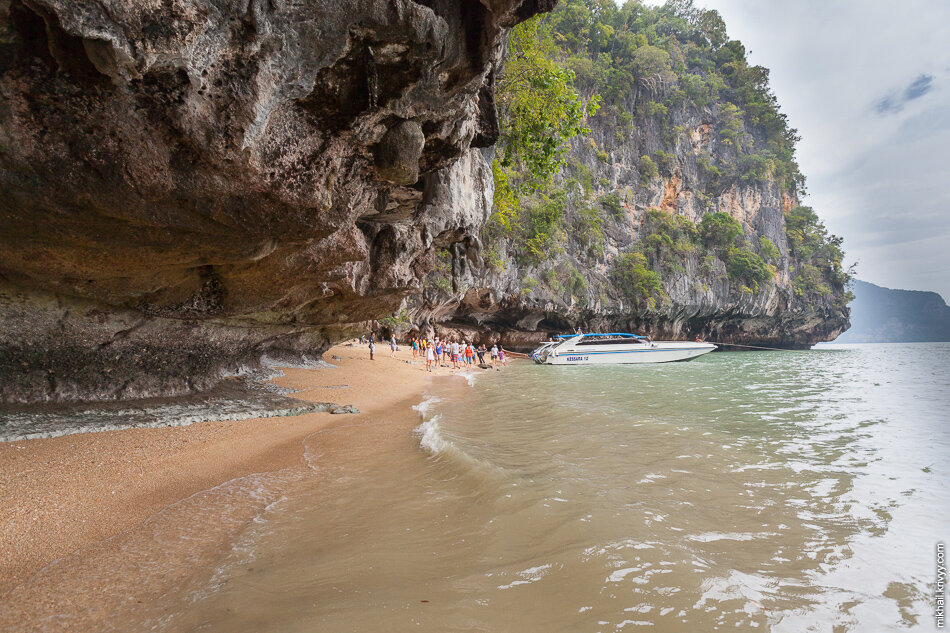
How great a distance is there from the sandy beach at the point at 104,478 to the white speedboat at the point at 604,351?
17.1 m

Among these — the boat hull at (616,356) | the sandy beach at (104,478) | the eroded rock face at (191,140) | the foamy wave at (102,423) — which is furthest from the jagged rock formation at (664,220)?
the sandy beach at (104,478)

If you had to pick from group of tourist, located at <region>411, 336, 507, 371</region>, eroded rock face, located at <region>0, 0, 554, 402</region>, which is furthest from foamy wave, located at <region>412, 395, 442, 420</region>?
group of tourist, located at <region>411, 336, 507, 371</region>

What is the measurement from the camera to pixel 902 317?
115688 millimetres

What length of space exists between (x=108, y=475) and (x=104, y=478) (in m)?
0.07

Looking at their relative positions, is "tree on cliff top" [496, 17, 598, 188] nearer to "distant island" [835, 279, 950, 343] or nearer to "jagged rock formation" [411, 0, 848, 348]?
"jagged rock formation" [411, 0, 848, 348]

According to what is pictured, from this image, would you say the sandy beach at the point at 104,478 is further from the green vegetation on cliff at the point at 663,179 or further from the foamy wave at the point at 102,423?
the green vegetation on cliff at the point at 663,179

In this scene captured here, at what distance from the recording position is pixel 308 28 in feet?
8.93

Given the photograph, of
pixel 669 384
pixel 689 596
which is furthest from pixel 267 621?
pixel 669 384

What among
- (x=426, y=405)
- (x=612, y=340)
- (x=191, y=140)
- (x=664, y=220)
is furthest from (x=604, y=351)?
(x=191, y=140)

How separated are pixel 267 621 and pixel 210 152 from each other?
287 centimetres

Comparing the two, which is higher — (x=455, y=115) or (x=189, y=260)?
(x=455, y=115)

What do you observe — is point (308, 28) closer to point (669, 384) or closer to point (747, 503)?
point (747, 503)

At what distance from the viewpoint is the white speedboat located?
22.0m

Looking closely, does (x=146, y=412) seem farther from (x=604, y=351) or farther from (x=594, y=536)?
(x=604, y=351)
